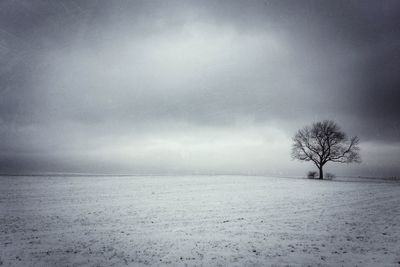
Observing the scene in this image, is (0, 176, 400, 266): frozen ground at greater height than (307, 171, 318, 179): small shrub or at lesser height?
lesser

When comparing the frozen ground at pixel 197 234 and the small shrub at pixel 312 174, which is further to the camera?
the small shrub at pixel 312 174

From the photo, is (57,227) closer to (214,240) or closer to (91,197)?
(214,240)

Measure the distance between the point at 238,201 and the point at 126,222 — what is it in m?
12.2

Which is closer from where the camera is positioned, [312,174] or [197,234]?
[197,234]

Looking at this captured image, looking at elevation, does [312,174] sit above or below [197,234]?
above

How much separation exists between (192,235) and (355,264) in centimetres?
752

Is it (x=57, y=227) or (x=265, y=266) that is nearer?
(x=265, y=266)

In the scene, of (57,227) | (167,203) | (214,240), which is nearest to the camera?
(214,240)

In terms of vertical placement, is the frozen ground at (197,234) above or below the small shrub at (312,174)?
below

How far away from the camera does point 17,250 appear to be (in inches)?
480

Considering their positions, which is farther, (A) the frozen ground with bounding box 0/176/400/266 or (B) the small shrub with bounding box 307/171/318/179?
(B) the small shrub with bounding box 307/171/318/179

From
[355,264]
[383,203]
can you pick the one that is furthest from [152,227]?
[383,203]

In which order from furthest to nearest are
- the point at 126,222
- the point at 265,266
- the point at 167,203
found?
the point at 167,203 → the point at 126,222 → the point at 265,266

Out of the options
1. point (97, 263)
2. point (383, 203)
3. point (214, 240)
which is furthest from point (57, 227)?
point (383, 203)
